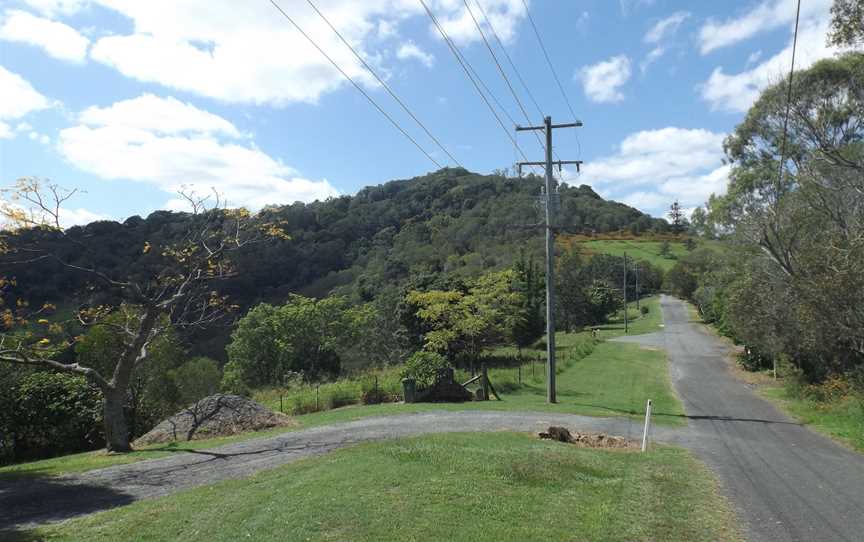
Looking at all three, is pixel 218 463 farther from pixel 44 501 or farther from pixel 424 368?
pixel 424 368

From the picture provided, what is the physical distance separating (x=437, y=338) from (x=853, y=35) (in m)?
28.6

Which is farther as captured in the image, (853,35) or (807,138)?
(807,138)

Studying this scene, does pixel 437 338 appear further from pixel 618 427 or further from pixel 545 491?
pixel 545 491

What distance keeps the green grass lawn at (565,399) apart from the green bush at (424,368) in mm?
1675

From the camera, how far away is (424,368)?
77.1 ft

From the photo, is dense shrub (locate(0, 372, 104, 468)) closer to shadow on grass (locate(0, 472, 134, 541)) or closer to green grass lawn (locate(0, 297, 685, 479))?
green grass lawn (locate(0, 297, 685, 479))

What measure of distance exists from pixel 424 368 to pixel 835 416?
46.2 feet

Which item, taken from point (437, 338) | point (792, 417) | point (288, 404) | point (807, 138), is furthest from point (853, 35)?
point (437, 338)

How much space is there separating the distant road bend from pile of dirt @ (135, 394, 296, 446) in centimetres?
211

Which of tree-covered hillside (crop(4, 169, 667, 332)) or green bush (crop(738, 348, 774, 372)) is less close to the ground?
tree-covered hillside (crop(4, 169, 667, 332))

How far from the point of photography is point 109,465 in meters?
12.3

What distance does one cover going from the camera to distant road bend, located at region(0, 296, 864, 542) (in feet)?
28.7

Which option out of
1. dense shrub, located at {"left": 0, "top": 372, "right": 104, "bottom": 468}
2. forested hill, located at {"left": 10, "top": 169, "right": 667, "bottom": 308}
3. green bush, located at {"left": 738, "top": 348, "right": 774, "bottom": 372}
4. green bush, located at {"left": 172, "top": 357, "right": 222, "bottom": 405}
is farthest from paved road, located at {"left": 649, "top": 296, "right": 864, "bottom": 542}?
forested hill, located at {"left": 10, "top": 169, "right": 667, "bottom": 308}

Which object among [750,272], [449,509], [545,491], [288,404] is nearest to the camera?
[449,509]
